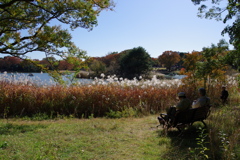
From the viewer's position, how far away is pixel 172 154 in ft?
13.5

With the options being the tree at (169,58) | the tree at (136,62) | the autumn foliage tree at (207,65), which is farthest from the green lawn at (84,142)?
the tree at (169,58)

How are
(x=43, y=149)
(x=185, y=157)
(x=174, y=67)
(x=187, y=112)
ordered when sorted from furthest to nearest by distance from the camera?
(x=174, y=67)
(x=187, y=112)
(x=43, y=149)
(x=185, y=157)

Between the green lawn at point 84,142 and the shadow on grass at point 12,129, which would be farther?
the shadow on grass at point 12,129

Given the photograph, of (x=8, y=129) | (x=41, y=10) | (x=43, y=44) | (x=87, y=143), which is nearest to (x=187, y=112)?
(x=87, y=143)

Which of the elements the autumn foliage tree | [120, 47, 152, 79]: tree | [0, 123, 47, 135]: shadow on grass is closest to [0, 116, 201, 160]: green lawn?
[0, 123, 47, 135]: shadow on grass

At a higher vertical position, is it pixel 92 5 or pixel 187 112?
pixel 92 5

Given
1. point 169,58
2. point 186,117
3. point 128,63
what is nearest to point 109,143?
point 186,117

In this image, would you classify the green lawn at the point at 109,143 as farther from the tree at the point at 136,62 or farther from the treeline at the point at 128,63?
the tree at the point at 136,62

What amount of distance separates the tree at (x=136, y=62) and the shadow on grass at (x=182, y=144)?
41278mm

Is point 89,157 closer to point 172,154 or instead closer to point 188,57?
point 172,154

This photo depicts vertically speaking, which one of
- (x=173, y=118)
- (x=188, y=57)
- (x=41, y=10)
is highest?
(x=41, y=10)

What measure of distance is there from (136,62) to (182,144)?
42273 mm

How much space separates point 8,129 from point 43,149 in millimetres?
2435

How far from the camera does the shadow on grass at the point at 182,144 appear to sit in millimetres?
3976
